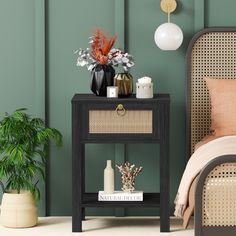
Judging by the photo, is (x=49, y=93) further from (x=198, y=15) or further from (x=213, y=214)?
(x=213, y=214)

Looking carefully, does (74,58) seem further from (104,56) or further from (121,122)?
(121,122)

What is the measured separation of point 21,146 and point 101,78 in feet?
2.11

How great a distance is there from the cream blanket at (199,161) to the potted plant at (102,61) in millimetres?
788

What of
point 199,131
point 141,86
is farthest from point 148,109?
point 199,131

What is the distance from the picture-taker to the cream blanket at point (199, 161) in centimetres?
540

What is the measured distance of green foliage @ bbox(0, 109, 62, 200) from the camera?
5.92 meters

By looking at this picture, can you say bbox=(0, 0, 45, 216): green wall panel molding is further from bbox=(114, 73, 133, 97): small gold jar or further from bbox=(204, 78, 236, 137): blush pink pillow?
bbox=(204, 78, 236, 137): blush pink pillow

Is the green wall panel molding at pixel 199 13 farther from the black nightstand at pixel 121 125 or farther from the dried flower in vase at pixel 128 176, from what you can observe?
the dried flower in vase at pixel 128 176

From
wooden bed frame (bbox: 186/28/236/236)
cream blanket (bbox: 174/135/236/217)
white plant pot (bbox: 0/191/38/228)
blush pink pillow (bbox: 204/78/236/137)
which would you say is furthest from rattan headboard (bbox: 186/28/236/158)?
white plant pot (bbox: 0/191/38/228)

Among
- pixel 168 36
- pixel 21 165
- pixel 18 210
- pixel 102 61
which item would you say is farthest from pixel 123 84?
pixel 18 210

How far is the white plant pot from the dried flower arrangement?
902 mm

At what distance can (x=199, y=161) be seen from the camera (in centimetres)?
549

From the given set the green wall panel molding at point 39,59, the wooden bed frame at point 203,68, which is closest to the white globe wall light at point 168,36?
the wooden bed frame at point 203,68

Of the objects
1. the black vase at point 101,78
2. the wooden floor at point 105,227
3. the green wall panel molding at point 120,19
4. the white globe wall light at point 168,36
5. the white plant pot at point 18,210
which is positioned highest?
the green wall panel molding at point 120,19
